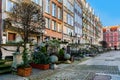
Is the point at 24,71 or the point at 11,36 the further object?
the point at 11,36

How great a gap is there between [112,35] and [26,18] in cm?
10207

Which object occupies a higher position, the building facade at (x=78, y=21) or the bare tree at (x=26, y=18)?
the building facade at (x=78, y=21)

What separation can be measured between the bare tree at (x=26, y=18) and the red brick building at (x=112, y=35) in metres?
97.2

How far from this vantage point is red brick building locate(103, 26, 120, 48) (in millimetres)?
111062

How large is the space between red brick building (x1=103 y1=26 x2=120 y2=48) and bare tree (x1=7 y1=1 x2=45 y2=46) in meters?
97.2

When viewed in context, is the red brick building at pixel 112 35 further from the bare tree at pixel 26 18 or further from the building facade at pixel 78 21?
the bare tree at pixel 26 18

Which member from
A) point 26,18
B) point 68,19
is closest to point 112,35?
point 68,19

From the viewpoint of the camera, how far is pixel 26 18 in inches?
616

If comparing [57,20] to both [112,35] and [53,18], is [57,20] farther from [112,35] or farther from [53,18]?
[112,35]

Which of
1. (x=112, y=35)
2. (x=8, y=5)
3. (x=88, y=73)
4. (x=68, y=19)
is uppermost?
(x=68, y=19)

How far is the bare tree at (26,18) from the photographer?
51.1ft

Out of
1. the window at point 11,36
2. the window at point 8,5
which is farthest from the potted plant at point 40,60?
the window at point 8,5

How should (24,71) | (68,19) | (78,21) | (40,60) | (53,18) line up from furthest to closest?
(78,21)
(68,19)
(53,18)
(40,60)
(24,71)

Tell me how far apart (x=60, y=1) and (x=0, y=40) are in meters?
21.3
